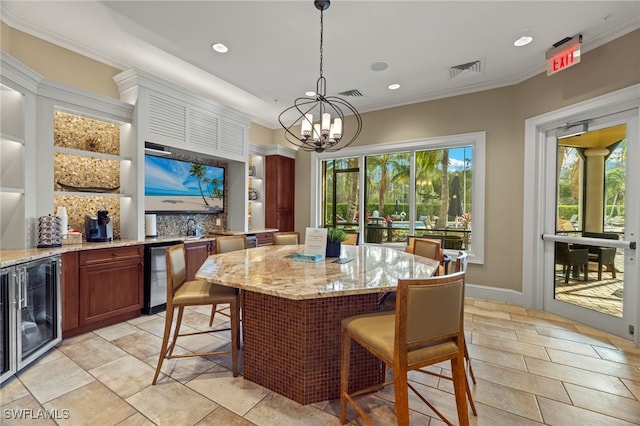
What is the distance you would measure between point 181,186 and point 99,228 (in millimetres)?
1287

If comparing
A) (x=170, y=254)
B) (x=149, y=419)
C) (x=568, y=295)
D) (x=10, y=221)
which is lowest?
(x=149, y=419)

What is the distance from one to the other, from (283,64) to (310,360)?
3390 millimetres

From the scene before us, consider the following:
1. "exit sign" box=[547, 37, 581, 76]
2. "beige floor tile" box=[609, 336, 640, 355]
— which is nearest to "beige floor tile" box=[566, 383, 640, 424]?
"beige floor tile" box=[609, 336, 640, 355]

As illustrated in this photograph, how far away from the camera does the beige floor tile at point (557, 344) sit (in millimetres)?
2739

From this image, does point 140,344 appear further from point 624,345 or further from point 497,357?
point 624,345

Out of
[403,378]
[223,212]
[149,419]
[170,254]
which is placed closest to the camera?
[403,378]

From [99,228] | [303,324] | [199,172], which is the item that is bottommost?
[303,324]

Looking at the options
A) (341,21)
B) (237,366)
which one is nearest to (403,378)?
(237,366)

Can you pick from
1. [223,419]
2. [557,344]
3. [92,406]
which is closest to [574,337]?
[557,344]

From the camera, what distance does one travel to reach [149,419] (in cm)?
181


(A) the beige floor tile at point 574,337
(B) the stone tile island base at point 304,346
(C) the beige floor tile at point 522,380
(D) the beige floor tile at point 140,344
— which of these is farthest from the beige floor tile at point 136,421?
(A) the beige floor tile at point 574,337

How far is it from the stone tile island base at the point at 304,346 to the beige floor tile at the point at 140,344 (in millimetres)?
1164

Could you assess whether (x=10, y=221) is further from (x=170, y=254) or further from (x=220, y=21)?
(x=220, y=21)

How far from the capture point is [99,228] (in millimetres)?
3383
